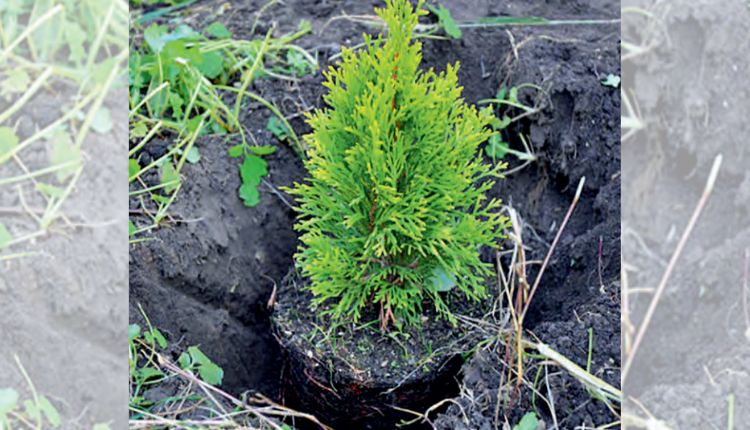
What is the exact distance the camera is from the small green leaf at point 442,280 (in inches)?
92.1

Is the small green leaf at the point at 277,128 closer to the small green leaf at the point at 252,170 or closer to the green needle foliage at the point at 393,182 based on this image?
the small green leaf at the point at 252,170

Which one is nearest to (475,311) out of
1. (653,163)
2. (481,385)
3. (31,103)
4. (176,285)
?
(481,385)

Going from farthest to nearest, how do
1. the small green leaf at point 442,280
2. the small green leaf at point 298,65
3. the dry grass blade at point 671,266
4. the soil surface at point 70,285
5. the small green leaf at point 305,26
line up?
1. the small green leaf at point 305,26
2. the small green leaf at point 298,65
3. the small green leaf at point 442,280
4. the soil surface at point 70,285
5. the dry grass blade at point 671,266

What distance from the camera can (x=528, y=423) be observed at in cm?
202

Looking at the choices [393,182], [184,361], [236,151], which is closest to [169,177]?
[236,151]

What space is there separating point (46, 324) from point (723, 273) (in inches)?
55.1

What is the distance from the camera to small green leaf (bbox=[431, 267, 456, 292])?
2.34 m

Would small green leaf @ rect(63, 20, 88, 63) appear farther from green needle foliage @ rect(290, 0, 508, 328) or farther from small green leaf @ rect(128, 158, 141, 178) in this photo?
small green leaf @ rect(128, 158, 141, 178)

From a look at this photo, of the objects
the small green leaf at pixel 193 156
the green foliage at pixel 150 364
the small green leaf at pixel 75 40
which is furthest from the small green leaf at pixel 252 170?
the small green leaf at pixel 75 40

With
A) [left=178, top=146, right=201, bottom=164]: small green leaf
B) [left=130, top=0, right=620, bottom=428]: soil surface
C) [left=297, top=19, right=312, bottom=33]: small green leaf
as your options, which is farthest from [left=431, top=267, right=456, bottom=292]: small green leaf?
[left=297, top=19, right=312, bottom=33]: small green leaf

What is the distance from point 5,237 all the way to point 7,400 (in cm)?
36

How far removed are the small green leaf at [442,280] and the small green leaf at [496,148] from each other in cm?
69

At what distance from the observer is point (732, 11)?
197 centimetres

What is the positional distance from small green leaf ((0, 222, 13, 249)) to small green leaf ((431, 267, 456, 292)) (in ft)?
3.37
